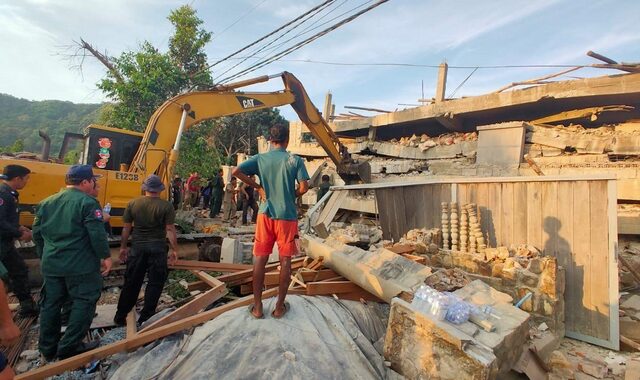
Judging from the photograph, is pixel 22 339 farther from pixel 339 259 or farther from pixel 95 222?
pixel 339 259

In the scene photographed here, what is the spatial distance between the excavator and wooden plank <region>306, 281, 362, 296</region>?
4065 mm

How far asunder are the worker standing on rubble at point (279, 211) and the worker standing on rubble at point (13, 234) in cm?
306

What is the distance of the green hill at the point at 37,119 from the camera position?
37000 millimetres

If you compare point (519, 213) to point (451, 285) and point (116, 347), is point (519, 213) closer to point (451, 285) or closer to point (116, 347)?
point (451, 285)

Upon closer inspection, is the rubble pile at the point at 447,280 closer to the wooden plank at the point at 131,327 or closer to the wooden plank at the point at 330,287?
the wooden plank at the point at 330,287

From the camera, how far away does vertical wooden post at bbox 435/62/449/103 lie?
11539 mm

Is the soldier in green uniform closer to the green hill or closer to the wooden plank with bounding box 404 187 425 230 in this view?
the wooden plank with bounding box 404 187 425 230

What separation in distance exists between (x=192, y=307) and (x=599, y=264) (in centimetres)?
467

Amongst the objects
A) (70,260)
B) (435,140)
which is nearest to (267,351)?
(70,260)

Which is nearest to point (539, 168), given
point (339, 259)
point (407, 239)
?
point (407, 239)

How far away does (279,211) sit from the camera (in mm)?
3182

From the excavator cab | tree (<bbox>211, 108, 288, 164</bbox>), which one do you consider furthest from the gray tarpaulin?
tree (<bbox>211, 108, 288, 164</bbox>)

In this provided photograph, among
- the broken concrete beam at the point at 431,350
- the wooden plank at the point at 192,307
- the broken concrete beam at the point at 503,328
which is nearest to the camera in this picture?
the broken concrete beam at the point at 431,350

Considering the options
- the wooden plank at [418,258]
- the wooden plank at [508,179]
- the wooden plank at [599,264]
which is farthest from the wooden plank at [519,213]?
the wooden plank at [418,258]
